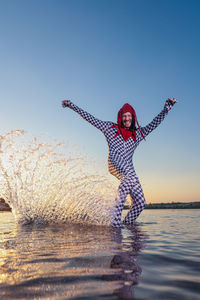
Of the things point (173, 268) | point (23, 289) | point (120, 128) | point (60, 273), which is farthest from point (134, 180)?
point (23, 289)

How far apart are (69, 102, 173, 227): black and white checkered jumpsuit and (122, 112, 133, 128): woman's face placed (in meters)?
0.30

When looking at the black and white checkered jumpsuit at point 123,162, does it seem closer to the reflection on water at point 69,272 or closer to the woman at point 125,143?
the woman at point 125,143

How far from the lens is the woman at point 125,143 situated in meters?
6.69

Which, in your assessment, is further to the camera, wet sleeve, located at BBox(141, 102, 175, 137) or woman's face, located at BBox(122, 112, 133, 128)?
wet sleeve, located at BBox(141, 102, 175, 137)

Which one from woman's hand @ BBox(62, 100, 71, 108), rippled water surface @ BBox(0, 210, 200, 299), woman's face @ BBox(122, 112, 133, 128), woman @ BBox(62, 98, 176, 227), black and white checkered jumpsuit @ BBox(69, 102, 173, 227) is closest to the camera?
rippled water surface @ BBox(0, 210, 200, 299)

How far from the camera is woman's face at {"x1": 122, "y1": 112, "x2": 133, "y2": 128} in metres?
7.03

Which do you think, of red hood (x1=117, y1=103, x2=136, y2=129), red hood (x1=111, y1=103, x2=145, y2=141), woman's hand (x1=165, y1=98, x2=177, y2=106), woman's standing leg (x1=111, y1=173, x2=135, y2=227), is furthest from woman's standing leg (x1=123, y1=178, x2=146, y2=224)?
woman's hand (x1=165, y1=98, x2=177, y2=106)

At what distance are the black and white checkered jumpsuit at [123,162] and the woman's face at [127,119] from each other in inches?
11.7

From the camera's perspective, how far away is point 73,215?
25.6ft

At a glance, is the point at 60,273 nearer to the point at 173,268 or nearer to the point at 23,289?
the point at 23,289

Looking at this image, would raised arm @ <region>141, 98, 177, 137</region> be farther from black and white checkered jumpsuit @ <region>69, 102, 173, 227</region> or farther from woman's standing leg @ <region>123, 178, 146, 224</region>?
woman's standing leg @ <region>123, 178, 146, 224</region>

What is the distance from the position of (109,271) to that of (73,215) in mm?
5744

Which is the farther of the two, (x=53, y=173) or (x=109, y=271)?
(x=53, y=173)

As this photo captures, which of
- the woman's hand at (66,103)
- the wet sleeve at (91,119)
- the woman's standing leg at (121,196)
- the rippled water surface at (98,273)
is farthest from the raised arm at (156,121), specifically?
the rippled water surface at (98,273)
